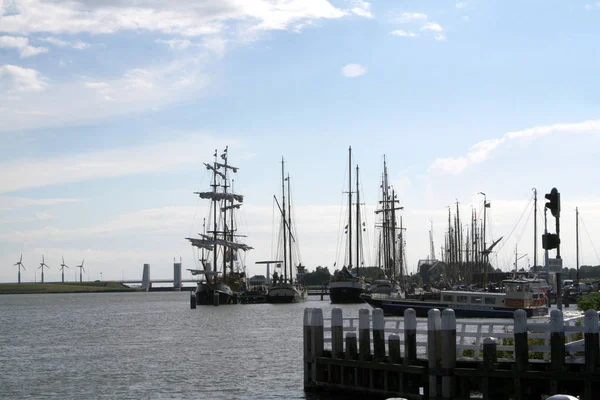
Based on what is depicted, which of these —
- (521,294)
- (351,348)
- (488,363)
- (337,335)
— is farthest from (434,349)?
(521,294)

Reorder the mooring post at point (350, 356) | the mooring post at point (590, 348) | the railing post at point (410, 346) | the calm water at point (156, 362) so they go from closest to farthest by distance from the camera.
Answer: the mooring post at point (590, 348) < the railing post at point (410, 346) < the mooring post at point (350, 356) < the calm water at point (156, 362)

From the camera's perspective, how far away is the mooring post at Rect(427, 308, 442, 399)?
25.1 meters

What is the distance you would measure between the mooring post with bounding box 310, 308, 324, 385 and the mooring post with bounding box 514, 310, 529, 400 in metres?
8.27

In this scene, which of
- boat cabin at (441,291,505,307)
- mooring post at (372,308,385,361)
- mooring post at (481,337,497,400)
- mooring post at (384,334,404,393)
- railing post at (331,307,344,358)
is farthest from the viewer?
boat cabin at (441,291,505,307)

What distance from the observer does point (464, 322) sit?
26750 mm

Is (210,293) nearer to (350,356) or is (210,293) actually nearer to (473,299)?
(473,299)

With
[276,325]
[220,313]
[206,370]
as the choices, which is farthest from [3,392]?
[220,313]

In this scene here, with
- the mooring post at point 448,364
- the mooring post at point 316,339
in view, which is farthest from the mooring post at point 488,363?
the mooring post at point 316,339

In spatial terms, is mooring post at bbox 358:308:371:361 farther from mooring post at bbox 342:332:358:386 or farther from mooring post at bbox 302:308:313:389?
mooring post at bbox 302:308:313:389

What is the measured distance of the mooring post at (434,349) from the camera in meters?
25.1

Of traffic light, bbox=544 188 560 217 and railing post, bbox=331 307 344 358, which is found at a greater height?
traffic light, bbox=544 188 560 217

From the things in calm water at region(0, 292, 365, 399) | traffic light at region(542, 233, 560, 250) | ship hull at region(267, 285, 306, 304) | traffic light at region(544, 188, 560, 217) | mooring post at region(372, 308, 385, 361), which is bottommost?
calm water at region(0, 292, 365, 399)

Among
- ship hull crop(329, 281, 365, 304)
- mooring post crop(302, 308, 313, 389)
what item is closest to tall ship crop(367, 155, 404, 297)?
ship hull crop(329, 281, 365, 304)

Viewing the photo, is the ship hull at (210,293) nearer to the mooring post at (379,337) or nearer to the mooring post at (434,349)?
the mooring post at (379,337)
